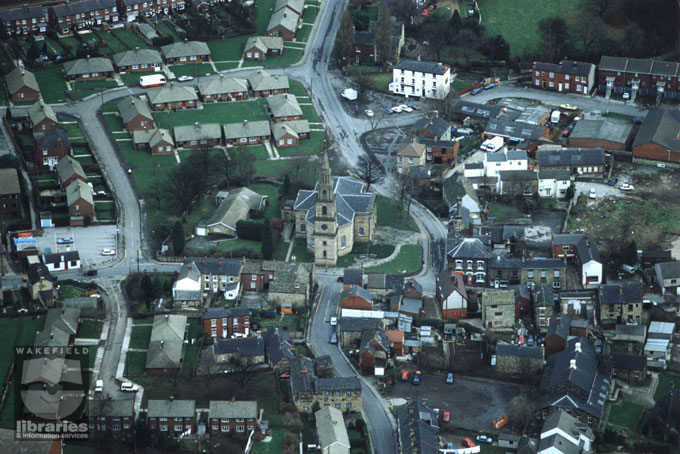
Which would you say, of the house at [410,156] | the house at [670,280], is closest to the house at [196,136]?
the house at [410,156]

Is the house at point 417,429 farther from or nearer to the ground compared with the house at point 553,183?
nearer to the ground

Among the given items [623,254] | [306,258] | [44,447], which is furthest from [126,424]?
[623,254]

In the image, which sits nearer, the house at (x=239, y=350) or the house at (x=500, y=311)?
the house at (x=239, y=350)

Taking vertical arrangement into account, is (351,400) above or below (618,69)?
below

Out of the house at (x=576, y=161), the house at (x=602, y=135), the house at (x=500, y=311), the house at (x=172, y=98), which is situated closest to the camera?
the house at (x=500, y=311)

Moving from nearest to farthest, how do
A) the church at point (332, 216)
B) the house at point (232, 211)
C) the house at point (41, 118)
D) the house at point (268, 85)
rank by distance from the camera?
the church at point (332, 216)
the house at point (232, 211)
the house at point (41, 118)
the house at point (268, 85)

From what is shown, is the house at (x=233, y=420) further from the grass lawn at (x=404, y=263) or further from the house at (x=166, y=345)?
the grass lawn at (x=404, y=263)

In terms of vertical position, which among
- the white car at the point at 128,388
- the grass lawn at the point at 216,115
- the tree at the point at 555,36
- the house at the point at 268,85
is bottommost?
the white car at the point at 128,388

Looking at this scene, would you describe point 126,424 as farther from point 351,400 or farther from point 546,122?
point 546,122
